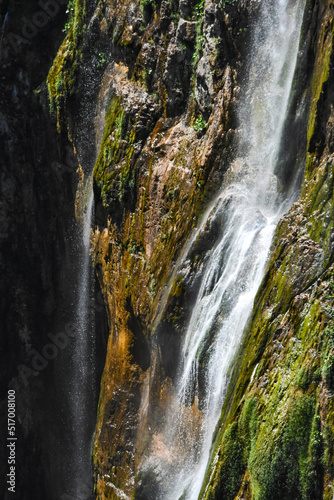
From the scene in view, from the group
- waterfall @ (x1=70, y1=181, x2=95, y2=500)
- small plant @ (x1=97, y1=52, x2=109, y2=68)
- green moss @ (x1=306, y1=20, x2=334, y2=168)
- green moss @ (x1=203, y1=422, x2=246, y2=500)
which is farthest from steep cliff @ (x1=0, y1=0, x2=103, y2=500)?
green moss @ (x1=203, y1=422, x2=246, y2=500)

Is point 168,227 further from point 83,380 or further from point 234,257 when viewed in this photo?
point 83,380

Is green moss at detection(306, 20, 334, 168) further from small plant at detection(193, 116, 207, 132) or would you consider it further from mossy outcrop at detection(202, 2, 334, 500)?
small plant at detection(193, 116, 207, 132)

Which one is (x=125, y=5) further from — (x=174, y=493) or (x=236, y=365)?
(x=174, y=493)

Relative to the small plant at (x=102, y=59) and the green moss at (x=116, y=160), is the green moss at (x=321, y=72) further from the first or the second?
the small plant at (x=102, y=59)

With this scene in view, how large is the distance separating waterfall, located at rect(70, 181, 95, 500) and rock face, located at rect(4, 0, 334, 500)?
950 millimetres

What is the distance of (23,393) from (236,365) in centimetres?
946

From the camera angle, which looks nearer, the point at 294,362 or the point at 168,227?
the point at 294,362

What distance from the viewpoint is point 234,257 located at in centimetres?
789

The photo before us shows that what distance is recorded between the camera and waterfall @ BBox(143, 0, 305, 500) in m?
7.60

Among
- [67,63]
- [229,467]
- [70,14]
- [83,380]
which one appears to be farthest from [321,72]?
[83,380]

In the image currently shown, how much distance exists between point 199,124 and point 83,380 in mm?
7559

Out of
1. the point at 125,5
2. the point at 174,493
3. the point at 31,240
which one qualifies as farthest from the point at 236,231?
the point at 31,240

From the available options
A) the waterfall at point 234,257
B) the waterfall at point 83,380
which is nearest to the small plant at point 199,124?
the waterfall at point 234,257

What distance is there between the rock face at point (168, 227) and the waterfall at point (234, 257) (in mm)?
251
